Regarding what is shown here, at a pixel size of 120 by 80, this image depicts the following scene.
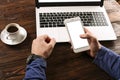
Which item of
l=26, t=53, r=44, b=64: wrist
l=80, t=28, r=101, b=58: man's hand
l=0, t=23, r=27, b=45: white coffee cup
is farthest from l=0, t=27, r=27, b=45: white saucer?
l=80, t=28, r=101, b=58: man's hand

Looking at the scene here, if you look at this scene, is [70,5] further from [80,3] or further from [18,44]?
[18,44]

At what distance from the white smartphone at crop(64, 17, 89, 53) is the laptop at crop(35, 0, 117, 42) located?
0.07 m

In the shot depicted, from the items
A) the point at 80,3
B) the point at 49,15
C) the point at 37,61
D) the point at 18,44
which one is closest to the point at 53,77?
the point at 37,61

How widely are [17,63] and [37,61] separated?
10 cm

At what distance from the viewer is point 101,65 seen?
3.04 ft

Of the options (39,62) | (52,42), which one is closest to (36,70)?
(39,62)

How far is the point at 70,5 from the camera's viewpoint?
1.14m

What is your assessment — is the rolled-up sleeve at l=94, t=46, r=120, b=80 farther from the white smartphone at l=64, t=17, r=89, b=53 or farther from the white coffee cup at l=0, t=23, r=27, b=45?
the white coffee cup at l=0, t=23, r=27, b=45

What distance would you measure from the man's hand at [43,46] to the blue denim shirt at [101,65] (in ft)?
0.12

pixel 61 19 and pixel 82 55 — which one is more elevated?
pixel 61 19

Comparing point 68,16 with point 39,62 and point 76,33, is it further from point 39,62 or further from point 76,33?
point 39,62

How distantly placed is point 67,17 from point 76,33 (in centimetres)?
17

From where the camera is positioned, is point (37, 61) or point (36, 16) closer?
point (37, 61)

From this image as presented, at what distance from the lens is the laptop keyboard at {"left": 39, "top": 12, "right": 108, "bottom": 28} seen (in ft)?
3.43
